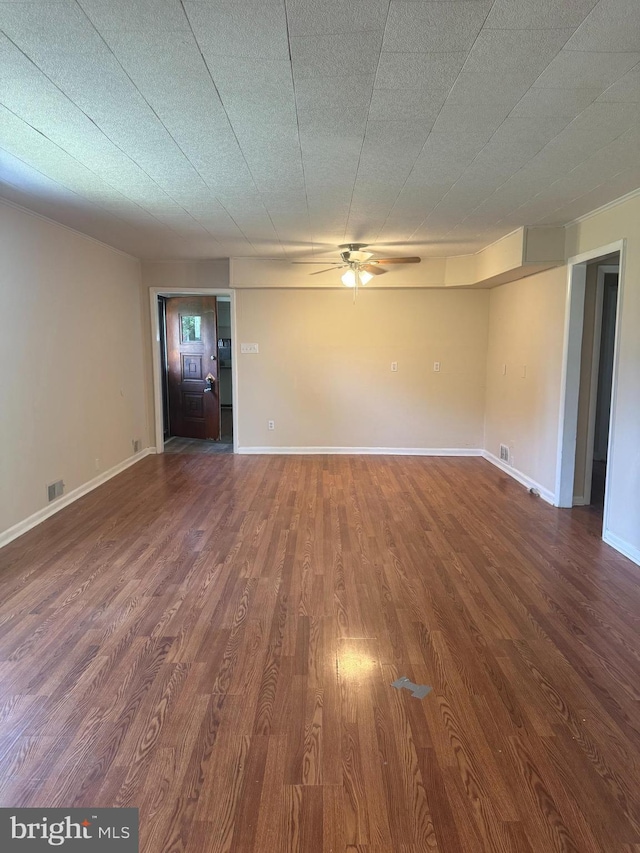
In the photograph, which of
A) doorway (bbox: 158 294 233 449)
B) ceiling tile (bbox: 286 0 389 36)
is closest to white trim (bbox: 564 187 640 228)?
ceiling tile (bbox: 286 0 389 36)

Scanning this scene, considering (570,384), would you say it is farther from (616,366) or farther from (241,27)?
(241,27)

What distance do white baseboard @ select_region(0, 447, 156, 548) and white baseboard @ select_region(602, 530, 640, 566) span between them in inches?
178

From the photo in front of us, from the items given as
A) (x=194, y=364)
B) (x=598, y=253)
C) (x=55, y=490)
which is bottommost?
(x=55, y=490)

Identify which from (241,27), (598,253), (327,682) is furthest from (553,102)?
(327,682)

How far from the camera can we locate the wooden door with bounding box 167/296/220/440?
284 inches

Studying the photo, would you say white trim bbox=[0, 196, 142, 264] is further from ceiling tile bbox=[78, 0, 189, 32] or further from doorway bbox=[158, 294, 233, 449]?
ceiling tile bbox=[78, 0, 189, 32]

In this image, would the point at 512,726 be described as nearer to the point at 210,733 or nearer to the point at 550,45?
the point at 210,733

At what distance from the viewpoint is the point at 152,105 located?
223cm

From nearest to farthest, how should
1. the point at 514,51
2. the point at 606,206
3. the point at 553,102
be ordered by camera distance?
the point at 514,51 < the point at 553,102 < the point at 606,206

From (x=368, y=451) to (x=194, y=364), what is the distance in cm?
290

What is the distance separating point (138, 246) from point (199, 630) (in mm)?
4378

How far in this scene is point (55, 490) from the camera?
173 inches

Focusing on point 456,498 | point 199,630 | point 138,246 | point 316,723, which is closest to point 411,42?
point 316,723

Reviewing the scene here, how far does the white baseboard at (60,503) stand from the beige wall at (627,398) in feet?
14.9
